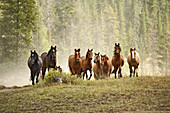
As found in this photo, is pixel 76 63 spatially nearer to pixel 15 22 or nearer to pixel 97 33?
pixel 15 22

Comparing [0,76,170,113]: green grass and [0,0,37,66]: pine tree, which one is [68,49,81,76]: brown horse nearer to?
[0,76,170,113]: green grass

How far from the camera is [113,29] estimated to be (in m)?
101

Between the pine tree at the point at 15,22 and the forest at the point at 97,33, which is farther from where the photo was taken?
the forest at the point at 97,33

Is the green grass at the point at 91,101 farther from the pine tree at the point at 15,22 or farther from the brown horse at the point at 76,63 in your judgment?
the pine tree at the point at 15,22

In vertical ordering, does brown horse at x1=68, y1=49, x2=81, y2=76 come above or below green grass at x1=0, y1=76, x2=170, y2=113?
above

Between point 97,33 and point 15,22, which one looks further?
point 97,33

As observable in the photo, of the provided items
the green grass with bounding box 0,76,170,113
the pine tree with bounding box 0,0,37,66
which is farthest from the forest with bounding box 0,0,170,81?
the green grass with bounding box 0,76,170,113

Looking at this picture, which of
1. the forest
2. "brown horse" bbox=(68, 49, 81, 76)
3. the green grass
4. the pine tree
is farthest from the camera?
the forest

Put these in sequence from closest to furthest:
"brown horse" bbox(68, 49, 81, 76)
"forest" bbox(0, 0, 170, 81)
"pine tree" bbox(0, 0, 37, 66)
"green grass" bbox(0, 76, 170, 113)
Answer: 1. "green grass" bbox(0, 76, 170, 113)
2. "brown horse" bbox(68, 49, 81, 76)
3. "pine tree" bbox(0, 0, 37, 66)
4. "forest" bbox(0, 0, 170, 81)

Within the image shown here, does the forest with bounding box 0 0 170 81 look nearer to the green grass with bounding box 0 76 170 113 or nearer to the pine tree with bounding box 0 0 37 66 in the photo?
the pine tree with bounding box 0 0 37 66

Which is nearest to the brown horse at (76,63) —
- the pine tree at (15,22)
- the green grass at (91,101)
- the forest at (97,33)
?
the green grass at (91,101)

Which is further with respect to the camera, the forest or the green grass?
the forest

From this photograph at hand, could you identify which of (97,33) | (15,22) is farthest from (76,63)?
(97,33)

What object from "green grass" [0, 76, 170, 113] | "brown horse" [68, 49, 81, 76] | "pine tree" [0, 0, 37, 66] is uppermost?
"pine tree" [0, 0, 37, 66]
